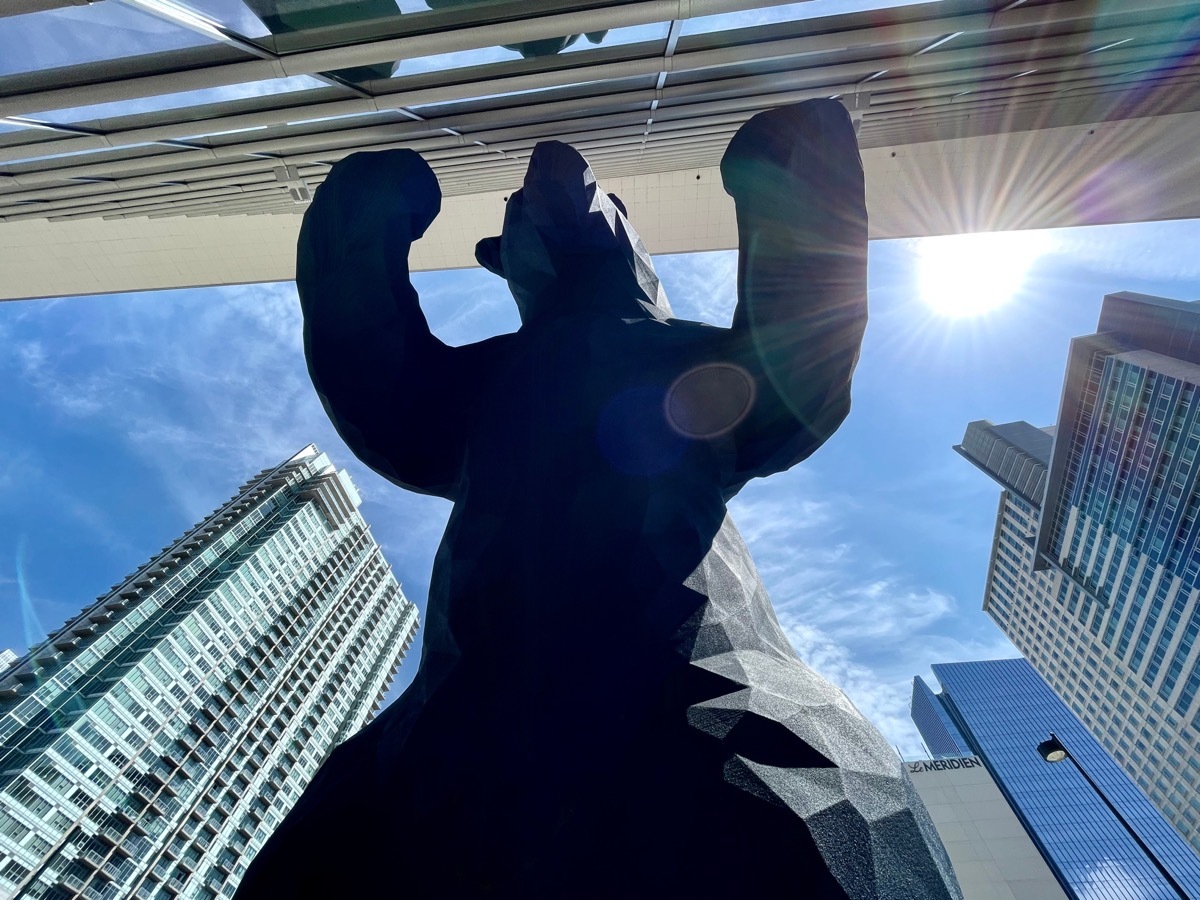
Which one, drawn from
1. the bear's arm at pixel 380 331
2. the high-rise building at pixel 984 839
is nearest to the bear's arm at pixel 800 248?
the bear's arm at pixel 380 331

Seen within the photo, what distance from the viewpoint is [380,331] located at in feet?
6.99

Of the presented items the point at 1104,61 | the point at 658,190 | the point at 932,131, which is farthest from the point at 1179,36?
the point at 658,190

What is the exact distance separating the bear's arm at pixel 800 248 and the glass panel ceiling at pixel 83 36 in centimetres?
352

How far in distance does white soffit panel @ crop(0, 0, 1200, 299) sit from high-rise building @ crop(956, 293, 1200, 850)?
31.3m

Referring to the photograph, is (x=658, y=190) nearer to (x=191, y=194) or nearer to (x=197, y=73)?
(x=191, y=194)

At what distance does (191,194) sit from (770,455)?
27.8 ft

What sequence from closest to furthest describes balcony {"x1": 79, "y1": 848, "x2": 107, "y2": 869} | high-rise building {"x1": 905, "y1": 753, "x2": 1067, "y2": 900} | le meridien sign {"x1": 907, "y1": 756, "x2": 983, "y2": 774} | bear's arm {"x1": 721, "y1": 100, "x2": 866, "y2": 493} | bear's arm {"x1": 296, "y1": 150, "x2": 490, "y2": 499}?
bear's arm {"x1": 721, "y1": 100, "x2": 866, "y2": 493} → bear's arm {"x1": 296, "y1": 150, "x2": 490, "y2": 499} → high-rise building {"x1": 905, "y1": 753, "x2": 1067, "y2": 900} → le meridien sign {"x1": 907, "y1": 756, "x2": 983, "y2": 774} → balcony {"x1": 79, "y1": 848, "x2": 107, "y2": 869}

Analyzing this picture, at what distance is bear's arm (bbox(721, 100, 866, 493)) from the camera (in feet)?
6.16

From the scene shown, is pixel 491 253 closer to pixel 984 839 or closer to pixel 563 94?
pixel 563 94

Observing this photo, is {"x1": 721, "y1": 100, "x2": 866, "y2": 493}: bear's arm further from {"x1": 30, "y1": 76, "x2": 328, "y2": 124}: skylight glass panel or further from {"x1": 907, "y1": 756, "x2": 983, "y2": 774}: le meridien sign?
{"x1": 907, "y1": 756, "x2": 983, "y2": 774}: le meridien sign

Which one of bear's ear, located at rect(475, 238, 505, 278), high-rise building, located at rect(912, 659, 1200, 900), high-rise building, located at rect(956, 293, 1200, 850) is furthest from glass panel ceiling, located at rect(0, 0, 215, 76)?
high-rise building, located at rect(956, 293, 1200, 850)

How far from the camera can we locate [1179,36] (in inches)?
225

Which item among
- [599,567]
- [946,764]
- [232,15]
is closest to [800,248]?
[599,567]

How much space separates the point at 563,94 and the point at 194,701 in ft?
116
